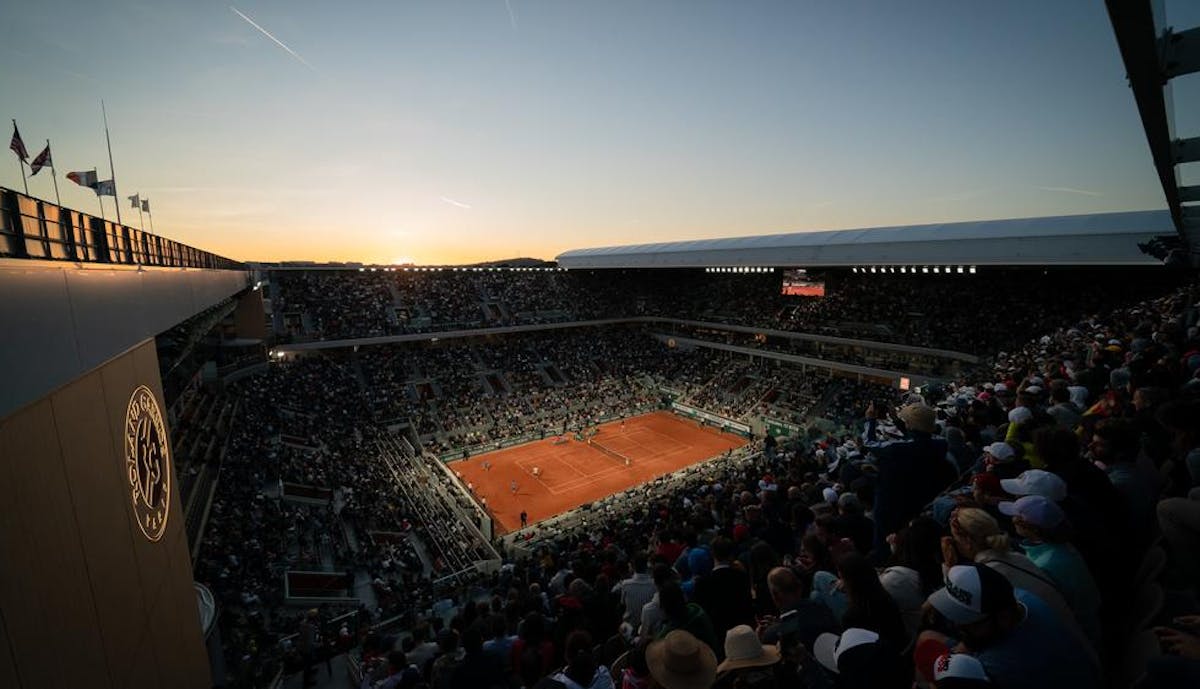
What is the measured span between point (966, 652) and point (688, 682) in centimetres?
161

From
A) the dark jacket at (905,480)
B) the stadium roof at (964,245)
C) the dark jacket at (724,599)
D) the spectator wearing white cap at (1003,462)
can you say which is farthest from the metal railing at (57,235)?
the stadium roof at (964,245)

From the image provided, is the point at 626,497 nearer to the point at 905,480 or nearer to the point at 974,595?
the point at 905,480

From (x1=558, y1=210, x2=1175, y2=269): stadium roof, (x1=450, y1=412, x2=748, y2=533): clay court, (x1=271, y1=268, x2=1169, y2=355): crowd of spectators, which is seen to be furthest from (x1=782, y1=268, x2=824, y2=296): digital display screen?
(x1=450, y1=412, x2=748, y2=533): clay court

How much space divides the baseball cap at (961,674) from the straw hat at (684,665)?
145 centimetres

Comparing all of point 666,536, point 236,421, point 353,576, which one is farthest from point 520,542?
point 236,421

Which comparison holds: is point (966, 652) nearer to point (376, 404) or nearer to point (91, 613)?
point (91, 613)

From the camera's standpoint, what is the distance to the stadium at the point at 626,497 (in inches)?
127

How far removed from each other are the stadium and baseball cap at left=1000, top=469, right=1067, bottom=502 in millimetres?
30

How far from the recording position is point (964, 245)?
2822cm

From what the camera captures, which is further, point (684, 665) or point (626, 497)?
point (626, 497)

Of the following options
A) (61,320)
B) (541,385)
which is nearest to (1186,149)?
(61,320)

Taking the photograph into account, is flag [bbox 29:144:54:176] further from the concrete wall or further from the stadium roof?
the stadium roof

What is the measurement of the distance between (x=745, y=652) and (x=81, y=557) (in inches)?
224

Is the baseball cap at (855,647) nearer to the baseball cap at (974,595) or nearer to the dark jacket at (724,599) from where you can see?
the baseball cap at (974,595)
